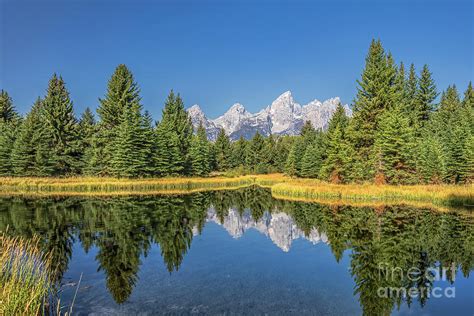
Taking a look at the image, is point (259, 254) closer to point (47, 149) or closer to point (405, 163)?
point (405, 163)

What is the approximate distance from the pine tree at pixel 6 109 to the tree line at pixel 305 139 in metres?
0.21

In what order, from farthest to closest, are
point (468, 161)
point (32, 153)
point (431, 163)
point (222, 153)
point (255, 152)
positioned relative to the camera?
point (255, 152)
point (222, 153)
point (32, 153)
point (431, 163)
point (468, 161)

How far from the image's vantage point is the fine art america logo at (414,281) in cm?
1128

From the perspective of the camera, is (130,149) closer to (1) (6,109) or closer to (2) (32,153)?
(2) (32,153)

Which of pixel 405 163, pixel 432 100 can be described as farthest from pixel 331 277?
pixel 432 100

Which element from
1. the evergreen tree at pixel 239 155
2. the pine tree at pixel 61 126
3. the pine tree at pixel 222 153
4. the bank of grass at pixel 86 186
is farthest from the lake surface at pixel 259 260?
the evergreen tree at pixel 239 155

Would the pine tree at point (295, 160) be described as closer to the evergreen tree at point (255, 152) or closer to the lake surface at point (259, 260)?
the evergreen tree at point (255, 152)

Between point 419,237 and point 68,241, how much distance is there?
19378 millimetres

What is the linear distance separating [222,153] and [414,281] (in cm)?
8578

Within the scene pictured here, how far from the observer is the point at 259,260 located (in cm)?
1648

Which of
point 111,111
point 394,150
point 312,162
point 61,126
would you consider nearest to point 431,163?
point 394,150

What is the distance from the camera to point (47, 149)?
53.7 metres

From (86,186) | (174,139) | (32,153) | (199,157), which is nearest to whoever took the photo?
(86,186)

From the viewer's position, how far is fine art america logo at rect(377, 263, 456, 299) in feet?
37.0
